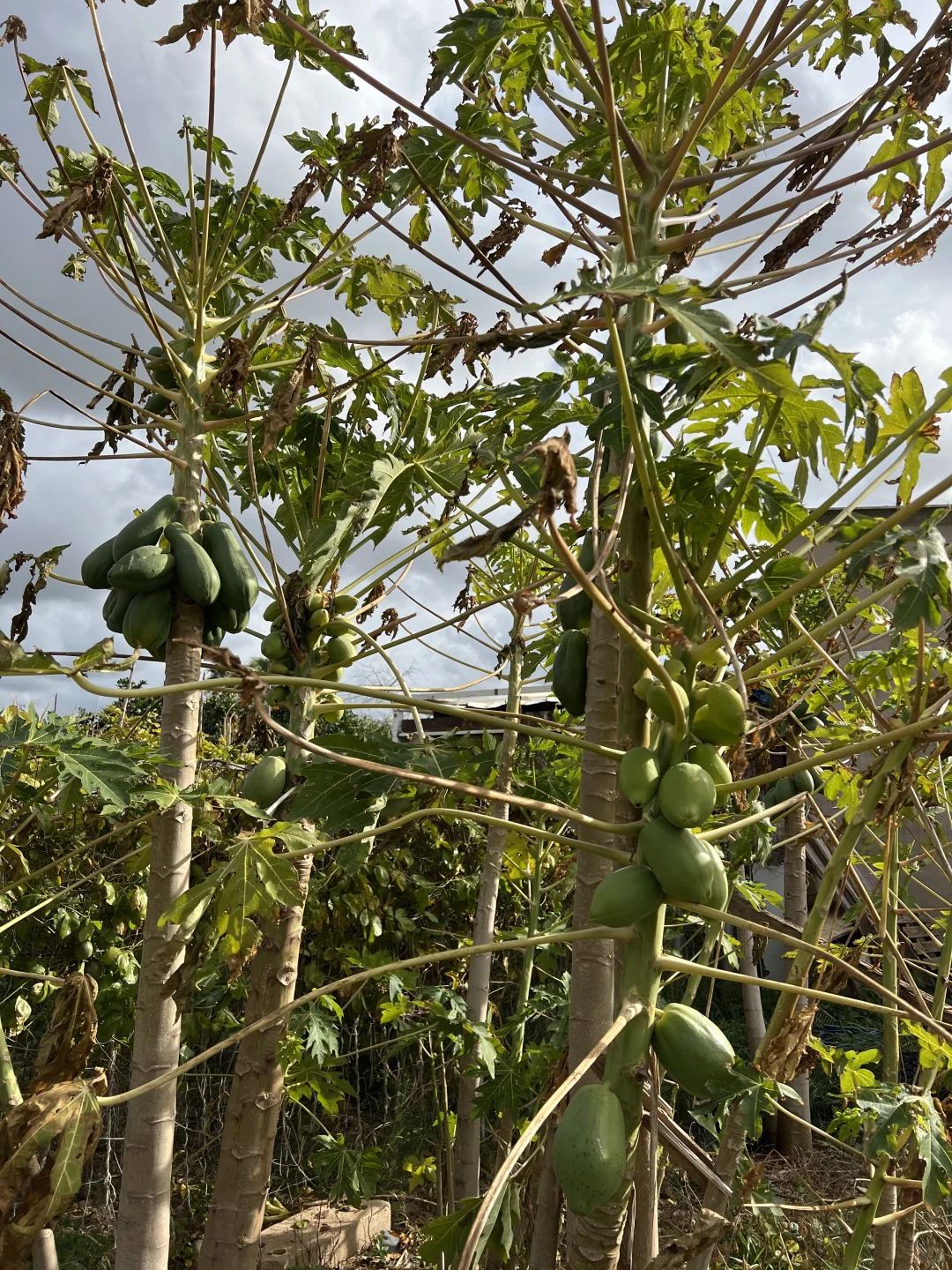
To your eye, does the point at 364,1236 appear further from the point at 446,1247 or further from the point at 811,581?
the point at 811,581

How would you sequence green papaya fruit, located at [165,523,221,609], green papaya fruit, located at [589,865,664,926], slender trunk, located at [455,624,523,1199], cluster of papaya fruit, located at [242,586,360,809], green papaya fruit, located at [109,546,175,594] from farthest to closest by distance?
slender trunk, located at [455,624,523,1199] → cluster of papaya fruit, located at [242,586,360,809] → green papaya fruit, located at [165,523,221,609] → green papaya fruit, located at [109,546,175,594] → green papaya fruit, located at [589,865,664,926]

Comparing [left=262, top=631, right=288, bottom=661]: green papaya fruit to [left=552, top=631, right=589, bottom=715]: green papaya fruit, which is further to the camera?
[left=262, top=631, right=288, bottom=661]: green papaya fruit

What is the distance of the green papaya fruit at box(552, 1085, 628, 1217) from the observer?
1.18 metres

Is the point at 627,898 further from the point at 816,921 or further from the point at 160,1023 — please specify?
the point at 160,1023

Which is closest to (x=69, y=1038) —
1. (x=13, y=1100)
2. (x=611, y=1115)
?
(x=13, y=1100)

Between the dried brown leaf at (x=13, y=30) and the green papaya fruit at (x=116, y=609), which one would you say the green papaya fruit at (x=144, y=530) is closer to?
the green papaya fruit at (x=116, y=609)

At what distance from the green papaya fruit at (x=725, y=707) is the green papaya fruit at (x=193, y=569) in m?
1.54

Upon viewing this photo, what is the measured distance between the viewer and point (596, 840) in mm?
1661

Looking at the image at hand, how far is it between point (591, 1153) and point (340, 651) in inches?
73.8

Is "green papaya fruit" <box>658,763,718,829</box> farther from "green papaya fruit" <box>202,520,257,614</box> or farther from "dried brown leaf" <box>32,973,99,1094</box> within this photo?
"green papaya fruit" <box>202,520,257,614</box>

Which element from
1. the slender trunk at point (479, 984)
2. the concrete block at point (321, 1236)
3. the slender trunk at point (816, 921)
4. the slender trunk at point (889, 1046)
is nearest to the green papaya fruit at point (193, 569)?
the slender trunk at point (479, 984)

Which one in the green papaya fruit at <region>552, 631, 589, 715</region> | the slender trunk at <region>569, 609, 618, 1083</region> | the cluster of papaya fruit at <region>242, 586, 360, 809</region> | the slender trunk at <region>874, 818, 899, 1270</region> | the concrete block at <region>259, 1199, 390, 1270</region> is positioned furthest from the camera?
the concrete block at <region>259, 1199, 390, 1270</region>

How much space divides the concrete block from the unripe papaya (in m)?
3.68

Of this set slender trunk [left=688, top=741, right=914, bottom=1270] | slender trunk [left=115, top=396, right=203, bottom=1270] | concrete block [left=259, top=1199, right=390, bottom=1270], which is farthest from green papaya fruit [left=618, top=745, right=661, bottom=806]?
concrete block [left=259, top=1199, right=390, bottom=1270]
